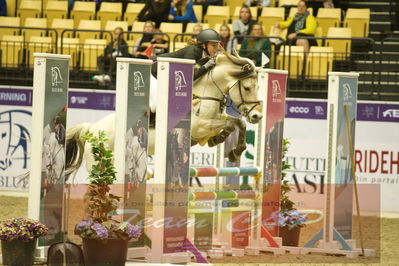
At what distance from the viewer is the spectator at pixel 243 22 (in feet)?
43.7

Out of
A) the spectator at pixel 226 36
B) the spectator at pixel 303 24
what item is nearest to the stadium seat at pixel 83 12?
the spectator at pixel 226 36

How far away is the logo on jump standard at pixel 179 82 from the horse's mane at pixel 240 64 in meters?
1.41

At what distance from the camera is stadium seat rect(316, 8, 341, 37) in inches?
540

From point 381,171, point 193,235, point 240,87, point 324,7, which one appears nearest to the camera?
point 193,235

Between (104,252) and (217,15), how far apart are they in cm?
822

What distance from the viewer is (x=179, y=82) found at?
23.9 feet

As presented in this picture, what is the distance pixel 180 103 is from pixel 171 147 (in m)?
0.37

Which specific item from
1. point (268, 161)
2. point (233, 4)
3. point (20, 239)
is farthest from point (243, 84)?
point (233, 4)

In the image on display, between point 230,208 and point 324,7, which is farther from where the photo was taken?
point 324,7

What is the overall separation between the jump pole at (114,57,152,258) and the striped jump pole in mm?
743

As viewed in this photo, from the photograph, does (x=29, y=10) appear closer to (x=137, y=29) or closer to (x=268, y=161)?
(x=137, y=29)

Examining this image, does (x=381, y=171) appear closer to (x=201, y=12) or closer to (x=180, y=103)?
(x=201, y=12)

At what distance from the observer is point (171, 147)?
23.7 ft

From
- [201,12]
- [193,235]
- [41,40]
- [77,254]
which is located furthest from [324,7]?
[77,254]
